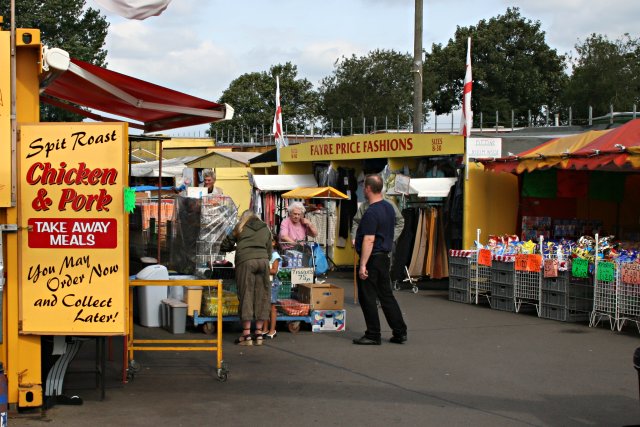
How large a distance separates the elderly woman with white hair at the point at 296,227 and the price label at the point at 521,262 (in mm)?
3126

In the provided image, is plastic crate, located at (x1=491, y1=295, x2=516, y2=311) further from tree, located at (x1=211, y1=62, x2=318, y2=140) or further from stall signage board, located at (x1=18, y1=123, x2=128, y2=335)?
tree, located at (x1=211, y1=62, x2=318, y2=140)

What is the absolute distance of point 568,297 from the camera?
12023 millimetres

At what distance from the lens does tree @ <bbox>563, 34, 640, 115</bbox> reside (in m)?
50.4

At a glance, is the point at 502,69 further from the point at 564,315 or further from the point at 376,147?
the point at 564,315

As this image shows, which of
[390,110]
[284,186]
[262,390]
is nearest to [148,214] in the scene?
[284,186]

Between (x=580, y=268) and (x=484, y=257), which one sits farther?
(x=484, y=257)

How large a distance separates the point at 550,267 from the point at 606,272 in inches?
41.2

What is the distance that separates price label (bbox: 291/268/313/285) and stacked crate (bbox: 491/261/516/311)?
3.21m

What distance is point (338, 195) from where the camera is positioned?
1567 cm

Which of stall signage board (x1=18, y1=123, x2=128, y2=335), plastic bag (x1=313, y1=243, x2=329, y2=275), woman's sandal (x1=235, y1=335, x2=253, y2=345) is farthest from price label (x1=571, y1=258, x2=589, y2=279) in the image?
stall signage board (x1=18, y1=123, x2=128, y2=335)

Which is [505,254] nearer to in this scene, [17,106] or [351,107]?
[17,106]

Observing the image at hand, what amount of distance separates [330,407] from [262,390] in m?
0.87

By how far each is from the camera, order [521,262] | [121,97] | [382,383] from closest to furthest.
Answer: [121,97] → [382,383] → [521,262]

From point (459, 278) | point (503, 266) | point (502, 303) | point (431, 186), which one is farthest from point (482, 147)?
point (502, 303)
